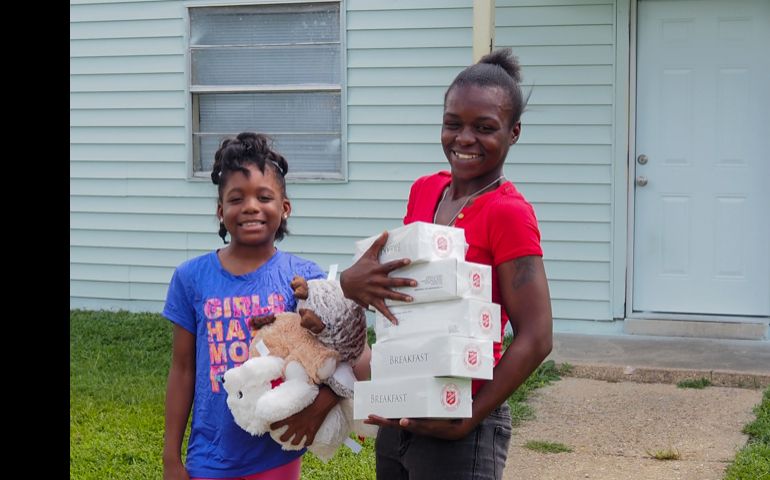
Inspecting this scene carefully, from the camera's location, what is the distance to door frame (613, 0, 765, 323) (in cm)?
751

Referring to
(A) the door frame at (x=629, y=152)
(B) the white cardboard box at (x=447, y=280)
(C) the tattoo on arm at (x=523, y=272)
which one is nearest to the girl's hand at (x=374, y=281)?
(B) the white cardboard box at (x=447, y=280)

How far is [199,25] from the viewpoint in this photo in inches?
336

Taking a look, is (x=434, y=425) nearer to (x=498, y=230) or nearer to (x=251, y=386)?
(x=498, y=230)

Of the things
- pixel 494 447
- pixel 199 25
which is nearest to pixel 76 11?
pixel 199 25

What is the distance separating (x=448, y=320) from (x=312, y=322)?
552 mm

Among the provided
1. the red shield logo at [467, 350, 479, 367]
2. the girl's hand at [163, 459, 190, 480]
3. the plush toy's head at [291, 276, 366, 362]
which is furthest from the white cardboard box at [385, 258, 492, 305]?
the girl's hand at [163, 459, 190, 480]

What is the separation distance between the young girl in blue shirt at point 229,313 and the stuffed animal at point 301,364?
60 mm

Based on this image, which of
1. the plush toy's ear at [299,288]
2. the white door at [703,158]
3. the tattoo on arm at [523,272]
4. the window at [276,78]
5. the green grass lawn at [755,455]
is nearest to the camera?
the tattoo on arm at [523,272]

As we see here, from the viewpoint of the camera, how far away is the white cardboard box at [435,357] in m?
2.11

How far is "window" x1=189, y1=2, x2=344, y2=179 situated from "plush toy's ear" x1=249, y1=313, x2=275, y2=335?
5.66 meters

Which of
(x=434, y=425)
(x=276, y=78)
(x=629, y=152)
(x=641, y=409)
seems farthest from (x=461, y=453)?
(x=276, y=78)

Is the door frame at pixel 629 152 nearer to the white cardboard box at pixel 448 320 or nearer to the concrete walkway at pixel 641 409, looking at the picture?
the concrete walkway at pixel 641 409

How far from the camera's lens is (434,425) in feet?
7.14
